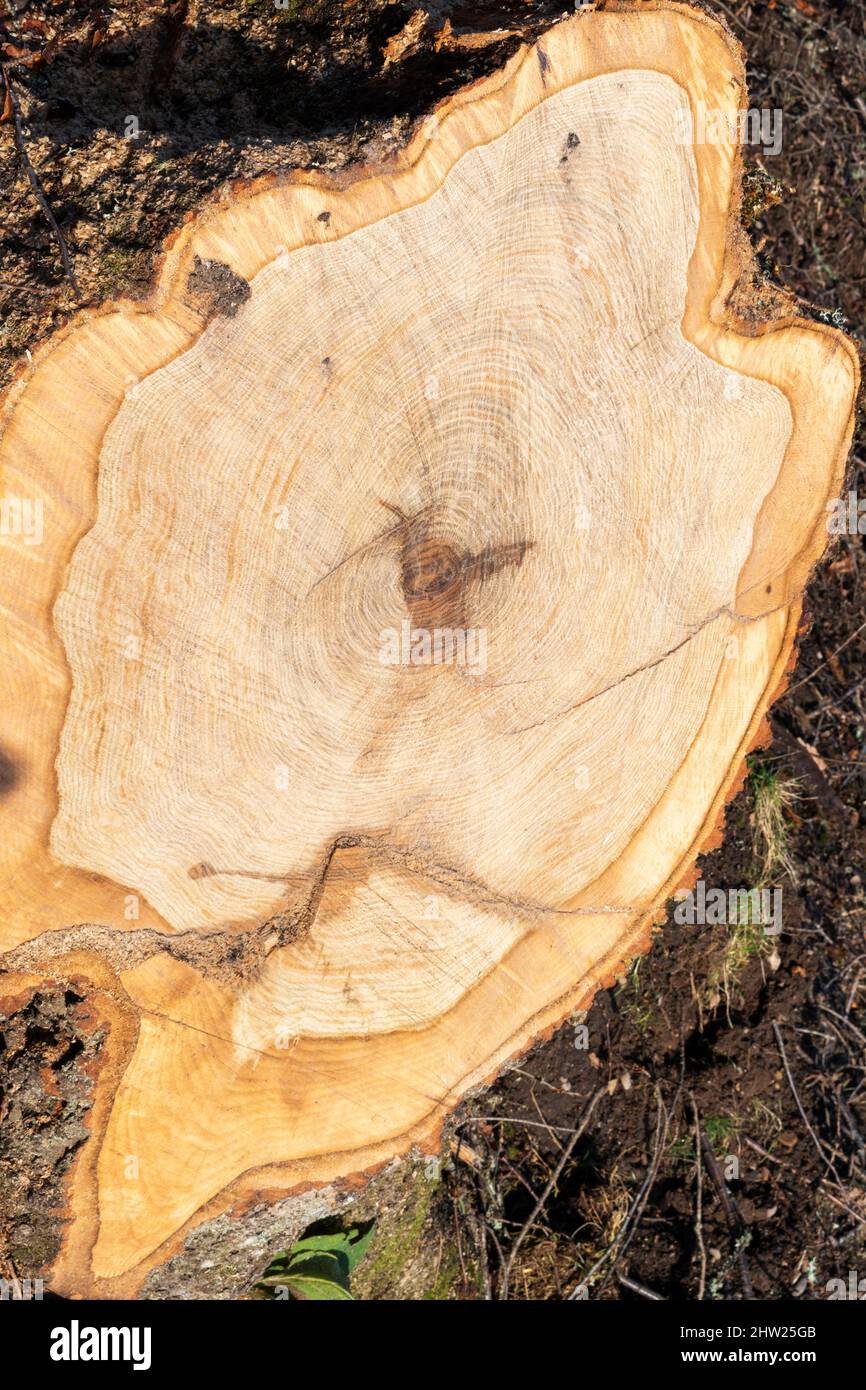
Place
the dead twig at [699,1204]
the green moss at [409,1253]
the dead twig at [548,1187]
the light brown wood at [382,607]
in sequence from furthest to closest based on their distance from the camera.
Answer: the dead twig at [699,1204] → the dead twig at [548,1187] → the green moss at [409,1253] → the light brown wood at [382,607]

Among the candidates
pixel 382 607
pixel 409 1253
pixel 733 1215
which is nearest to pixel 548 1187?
pixel 409 1253

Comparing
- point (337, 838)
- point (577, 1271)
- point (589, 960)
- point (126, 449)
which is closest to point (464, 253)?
point (126, 449)

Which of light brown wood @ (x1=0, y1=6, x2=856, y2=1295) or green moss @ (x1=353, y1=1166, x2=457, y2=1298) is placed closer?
light brown wood @ (x1=0, y1=6, x2=856, y2=1295)

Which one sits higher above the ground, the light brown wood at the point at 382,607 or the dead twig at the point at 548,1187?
the light brown wood at the point at 382,607

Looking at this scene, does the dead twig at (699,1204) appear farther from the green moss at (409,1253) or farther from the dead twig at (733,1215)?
the green moss at (409,1253)

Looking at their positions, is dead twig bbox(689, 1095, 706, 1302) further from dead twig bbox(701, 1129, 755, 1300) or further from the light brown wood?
the light brown wood

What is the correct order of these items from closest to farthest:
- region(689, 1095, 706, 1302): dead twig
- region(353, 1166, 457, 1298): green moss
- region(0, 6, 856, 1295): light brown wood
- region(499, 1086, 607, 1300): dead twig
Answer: region(0, 6, 856, 1295): light brown wood < region(353, 1166, 457, 1298): green moss < region(499, 1086, 607, 1300): dead twig < region(689, 1095, 706, 1302): dead twig

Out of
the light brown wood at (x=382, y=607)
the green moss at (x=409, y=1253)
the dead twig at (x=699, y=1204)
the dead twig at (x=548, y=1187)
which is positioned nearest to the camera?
the light brown wood at (x=382, y=607)

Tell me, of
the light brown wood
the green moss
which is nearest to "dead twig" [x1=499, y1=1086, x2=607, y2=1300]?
the green moss

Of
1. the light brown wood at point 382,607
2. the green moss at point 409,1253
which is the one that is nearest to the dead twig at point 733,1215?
the green moss at point 409,1253
